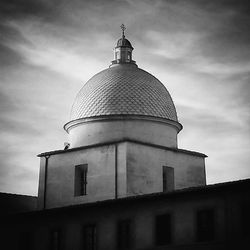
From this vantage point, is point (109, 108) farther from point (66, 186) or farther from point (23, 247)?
point (23, 247)

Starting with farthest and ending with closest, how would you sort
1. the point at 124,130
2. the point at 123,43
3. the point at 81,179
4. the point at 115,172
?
the point at 123,43 < the point at 81,179 < the point at 124,130 < the point at 115,172

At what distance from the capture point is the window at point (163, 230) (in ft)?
81.9

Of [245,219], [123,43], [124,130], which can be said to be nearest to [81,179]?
[124,130]

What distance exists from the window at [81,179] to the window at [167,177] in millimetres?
4309

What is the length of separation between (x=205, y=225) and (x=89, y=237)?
6.14 metres

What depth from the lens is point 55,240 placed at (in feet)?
95.2

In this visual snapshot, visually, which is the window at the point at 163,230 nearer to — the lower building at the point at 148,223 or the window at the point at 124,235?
the lower building at the point at 148,223

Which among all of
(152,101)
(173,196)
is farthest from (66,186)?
(173,196)

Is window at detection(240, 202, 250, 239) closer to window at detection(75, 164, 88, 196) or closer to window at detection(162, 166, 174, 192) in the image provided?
window at detection(162, 166, 174, 192)

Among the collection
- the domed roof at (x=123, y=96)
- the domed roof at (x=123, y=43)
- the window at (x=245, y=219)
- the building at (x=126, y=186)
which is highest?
the domed roof at (x=123, y=43)

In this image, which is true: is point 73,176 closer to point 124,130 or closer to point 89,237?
point 124,130

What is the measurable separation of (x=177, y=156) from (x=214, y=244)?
1090cm

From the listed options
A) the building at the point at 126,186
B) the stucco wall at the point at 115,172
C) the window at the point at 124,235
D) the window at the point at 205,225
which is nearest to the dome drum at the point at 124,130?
the building at the point at 126,186

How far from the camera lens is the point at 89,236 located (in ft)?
90.6
